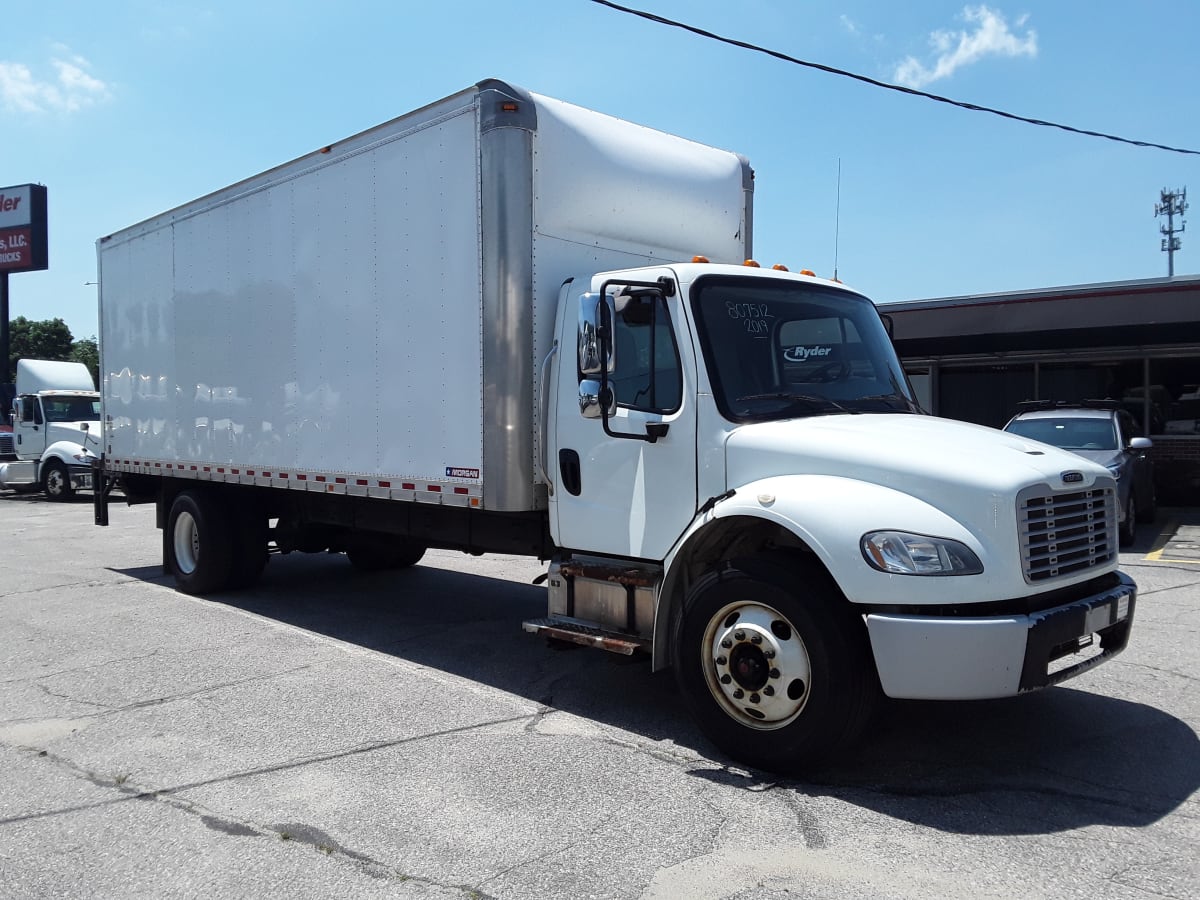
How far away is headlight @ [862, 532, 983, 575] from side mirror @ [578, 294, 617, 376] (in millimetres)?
1655

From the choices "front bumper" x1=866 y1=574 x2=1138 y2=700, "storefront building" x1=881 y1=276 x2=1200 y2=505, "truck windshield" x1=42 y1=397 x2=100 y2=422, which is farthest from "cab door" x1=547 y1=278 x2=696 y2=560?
"truck windshield" x1=42 y1=397 x2=100 y2=422

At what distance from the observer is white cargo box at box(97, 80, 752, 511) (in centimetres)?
601

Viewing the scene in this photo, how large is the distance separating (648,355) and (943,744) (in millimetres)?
2534

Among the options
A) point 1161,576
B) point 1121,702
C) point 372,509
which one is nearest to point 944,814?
point 1121,702

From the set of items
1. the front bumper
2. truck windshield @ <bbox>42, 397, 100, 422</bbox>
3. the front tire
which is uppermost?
truck windshield @ <bbox>42, 397, 100, 422</bbox>

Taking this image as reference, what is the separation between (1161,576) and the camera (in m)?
10.3

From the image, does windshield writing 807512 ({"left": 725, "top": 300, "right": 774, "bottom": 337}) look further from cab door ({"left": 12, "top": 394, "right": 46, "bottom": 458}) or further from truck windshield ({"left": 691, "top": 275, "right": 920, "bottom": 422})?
cab door ({"left": 12, "top": 394, "right": 46, "bottom": 458})

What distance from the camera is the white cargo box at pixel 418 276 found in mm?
6012

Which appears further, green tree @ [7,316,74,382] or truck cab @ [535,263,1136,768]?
green tree @ [7,316,74,382]

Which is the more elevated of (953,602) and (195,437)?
(195,437)

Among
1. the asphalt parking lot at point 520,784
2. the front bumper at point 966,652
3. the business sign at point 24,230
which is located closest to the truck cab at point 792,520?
the front bumper at point 966,652

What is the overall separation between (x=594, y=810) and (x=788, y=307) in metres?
2.94

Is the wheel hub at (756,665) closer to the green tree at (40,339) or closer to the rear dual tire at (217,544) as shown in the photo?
the rear dual tire at (217,544)

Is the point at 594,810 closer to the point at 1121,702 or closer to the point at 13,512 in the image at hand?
the point at 1121,702
